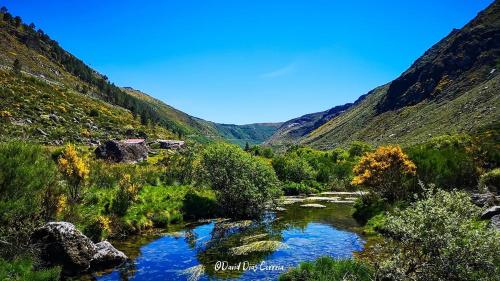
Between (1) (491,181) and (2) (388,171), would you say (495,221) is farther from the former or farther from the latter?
(1) (491,181)

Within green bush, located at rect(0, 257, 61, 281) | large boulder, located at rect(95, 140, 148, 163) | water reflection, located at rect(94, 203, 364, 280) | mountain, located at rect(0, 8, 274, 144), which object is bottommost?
water reflection, located at rect(94, 203, 364, 280)

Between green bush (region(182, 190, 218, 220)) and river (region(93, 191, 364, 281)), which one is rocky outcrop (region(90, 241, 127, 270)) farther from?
green bush (region(182, 190, 218, 220))

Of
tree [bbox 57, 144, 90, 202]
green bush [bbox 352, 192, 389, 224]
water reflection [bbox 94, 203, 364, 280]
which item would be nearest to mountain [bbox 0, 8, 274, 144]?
tree [bbox 57, 144, 90, 202]

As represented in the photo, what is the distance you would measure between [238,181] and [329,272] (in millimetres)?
22863

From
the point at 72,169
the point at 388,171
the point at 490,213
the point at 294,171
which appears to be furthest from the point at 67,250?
the point at 294,171

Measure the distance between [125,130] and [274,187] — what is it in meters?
97.7

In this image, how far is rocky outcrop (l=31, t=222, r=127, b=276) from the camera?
80.0 feet

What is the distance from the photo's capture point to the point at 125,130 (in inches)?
5256

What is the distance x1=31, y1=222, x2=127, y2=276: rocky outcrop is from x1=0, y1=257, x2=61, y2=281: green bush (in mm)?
2686

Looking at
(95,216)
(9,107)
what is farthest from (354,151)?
(95,216)

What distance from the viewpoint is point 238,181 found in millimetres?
42188

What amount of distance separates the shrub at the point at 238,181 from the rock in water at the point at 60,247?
19011mm

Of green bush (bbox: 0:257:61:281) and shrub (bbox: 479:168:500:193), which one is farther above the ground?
shrub (bbox: 479:168:500:193)

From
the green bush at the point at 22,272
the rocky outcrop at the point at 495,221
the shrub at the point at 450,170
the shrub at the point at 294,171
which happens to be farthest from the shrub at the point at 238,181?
the shrub at the point at 294,171
